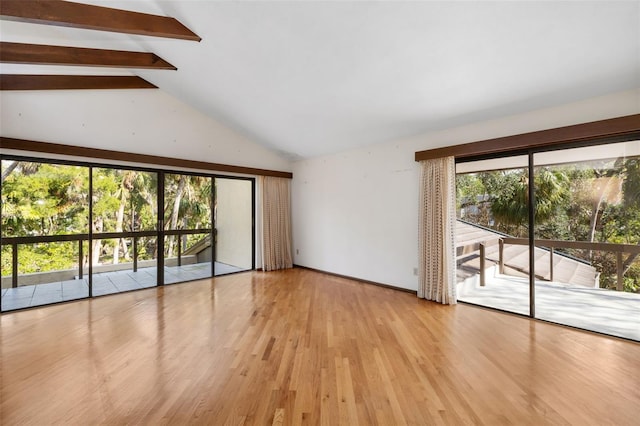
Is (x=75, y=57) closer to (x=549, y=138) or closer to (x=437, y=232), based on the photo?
(x=437, y=232)

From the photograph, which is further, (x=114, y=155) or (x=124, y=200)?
(x=124, y=200)

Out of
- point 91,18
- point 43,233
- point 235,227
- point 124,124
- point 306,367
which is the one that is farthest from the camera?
point 235,227

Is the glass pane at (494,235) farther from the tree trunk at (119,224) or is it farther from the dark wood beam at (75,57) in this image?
the tree trunk at (119,224)

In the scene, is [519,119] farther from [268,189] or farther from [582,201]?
[268,189]

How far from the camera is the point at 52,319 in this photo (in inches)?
121

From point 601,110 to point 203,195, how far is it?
5.73m

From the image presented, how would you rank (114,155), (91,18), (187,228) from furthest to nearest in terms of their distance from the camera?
(187,228) → (114,155) → (91,18)

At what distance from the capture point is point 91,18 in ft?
8.15

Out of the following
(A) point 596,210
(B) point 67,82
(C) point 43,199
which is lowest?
(A) point 596,210

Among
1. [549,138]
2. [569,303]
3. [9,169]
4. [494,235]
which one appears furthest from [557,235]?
[9,169]

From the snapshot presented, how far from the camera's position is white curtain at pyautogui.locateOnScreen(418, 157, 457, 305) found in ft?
11.8

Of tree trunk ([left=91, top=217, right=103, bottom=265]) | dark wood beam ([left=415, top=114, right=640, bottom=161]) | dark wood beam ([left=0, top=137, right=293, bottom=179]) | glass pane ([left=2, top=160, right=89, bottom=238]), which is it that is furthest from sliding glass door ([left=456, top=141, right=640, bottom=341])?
glass pane ([left=2, top=160, right=89, bottom=238])

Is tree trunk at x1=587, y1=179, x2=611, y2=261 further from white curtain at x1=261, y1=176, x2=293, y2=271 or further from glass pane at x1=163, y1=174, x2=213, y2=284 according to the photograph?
glass pane at x1=163, y1=174, x2=213, y2=284

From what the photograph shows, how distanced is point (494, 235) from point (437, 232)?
72 centimetres
